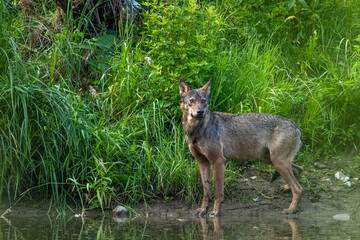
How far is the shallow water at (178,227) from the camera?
6.21 metres

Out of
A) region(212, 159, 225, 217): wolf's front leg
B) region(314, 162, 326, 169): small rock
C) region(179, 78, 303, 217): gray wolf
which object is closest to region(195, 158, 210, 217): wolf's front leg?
region(179, 78, 303, 217): gray wolf

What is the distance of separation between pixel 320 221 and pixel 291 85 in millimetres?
3028

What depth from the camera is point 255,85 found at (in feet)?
30.5

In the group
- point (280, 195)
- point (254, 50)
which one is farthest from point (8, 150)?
point (254, 50)

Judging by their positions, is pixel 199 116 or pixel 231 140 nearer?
pixel 199 116

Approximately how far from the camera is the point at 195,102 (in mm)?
7469

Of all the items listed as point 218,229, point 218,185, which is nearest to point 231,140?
point 218,185

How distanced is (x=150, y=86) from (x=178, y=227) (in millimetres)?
2968

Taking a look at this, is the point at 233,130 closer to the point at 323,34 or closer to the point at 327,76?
the point at 327,76

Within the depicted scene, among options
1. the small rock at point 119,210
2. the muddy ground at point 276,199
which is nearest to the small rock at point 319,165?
the muddy ground at point 276,199

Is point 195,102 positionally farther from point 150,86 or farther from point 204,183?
point 150,86

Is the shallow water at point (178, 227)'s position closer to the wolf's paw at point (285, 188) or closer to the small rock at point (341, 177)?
the wolf's paw at point (285, 188)

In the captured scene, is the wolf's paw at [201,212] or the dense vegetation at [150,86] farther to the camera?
the dense vegetation at [150,86]

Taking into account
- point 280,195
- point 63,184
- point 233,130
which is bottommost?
point 280,195
